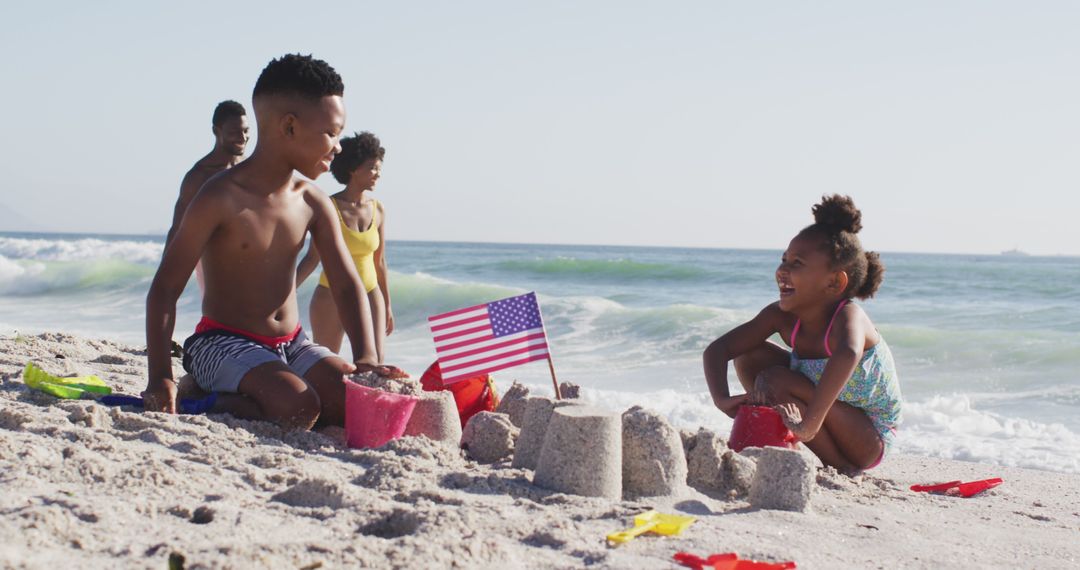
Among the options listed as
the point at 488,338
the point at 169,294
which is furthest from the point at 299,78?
the point at 488,338

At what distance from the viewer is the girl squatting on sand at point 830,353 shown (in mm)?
4195

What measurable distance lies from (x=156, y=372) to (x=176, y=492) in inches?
45.2

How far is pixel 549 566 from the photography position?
8.43 feet

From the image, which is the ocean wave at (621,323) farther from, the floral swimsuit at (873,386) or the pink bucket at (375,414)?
the pink bucket at (375,414)

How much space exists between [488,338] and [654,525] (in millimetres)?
1752

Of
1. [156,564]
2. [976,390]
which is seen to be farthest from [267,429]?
[976,390]

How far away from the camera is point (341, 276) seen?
4.52 meters

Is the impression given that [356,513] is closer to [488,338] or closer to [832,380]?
[488,338]

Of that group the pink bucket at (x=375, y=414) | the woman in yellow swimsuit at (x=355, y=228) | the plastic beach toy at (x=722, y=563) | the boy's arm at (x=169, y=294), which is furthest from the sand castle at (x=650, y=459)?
the woman in yellow swimsuit at (x=355, y=228)

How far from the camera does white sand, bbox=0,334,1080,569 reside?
2488 mm

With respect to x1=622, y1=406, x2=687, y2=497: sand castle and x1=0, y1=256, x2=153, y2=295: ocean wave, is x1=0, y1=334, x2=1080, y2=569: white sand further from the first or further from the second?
x1=0, y1=256, x2=153, y2=295: ocean wave

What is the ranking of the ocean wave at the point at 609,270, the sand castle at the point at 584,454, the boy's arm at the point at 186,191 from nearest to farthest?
the sand castle at the point at 584,454, the boy's arm at the point at 186,191, the ocean wave at the point at 609,270

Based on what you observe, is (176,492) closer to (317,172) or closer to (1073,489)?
(317,172)

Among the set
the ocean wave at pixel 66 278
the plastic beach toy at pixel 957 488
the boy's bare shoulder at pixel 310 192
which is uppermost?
the boy's bare shoulder at pixel 310 192
